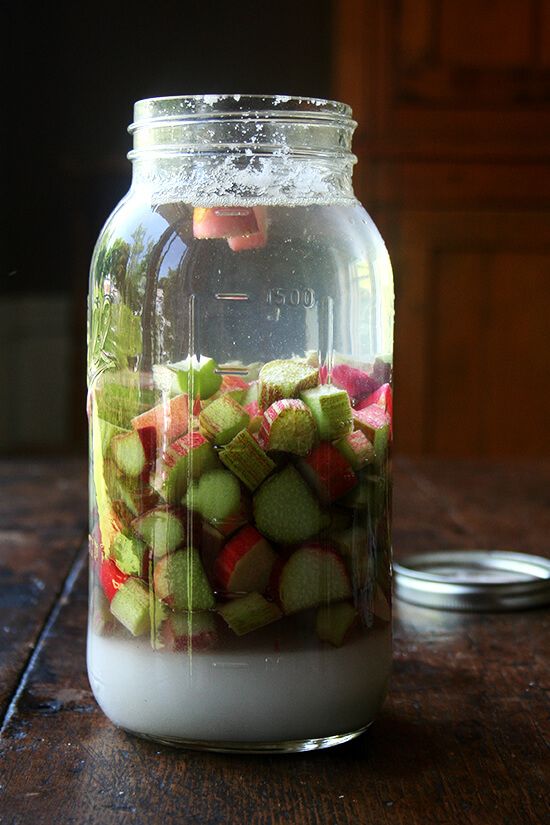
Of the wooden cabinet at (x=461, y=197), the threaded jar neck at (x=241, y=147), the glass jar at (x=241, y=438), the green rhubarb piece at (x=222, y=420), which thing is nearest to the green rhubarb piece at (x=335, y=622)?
the glass jar at (x=241, y=438)

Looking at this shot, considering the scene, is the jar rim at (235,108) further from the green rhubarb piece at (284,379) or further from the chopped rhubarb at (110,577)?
the chopped rhubarb at (110,577)

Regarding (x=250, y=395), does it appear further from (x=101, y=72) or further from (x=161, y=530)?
(x=101, y=72)

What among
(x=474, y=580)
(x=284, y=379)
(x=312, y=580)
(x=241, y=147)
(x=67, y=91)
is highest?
(x=67, y=91)

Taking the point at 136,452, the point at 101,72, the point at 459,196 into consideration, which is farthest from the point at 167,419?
the point at 101,72

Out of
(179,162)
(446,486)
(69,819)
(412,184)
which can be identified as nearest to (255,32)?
(412,184)

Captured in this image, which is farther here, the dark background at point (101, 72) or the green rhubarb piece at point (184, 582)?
the dark background at point (101, 72)

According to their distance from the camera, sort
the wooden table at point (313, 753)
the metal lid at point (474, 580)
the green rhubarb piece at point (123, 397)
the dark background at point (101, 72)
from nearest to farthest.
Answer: the wooden table at point (313, 753) → the green rhubarb piece at point (123, 397) → the metal lid at point (474, 580) → the dark background at point (101, 72)

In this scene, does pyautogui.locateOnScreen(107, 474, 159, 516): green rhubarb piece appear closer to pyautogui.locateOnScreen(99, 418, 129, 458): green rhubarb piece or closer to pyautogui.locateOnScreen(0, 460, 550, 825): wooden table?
pyautogui.locateOnScreen(99, 418, 129, 458): green rhubarb piece
